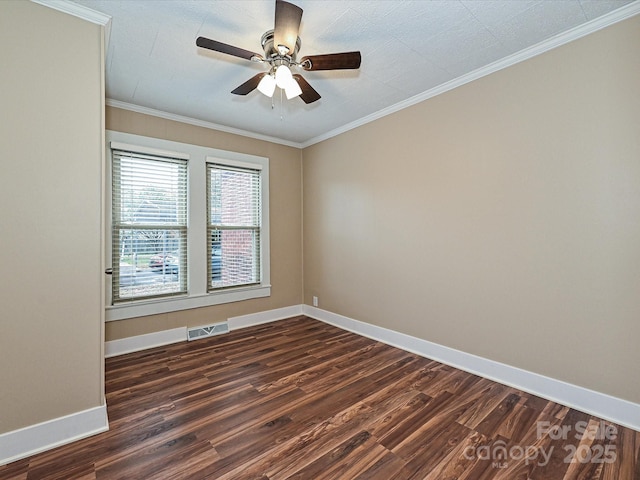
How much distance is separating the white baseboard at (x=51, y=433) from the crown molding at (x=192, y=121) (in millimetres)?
2934

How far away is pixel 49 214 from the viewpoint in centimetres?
179

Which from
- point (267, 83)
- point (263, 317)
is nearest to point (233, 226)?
point (263, 317)

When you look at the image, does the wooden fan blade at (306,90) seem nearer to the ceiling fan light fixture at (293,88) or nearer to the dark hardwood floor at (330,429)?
the ceiling fan light fixture at (293,88)

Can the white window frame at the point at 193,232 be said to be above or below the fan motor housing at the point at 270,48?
below

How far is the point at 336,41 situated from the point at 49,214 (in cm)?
226

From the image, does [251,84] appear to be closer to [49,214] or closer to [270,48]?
[270,48]

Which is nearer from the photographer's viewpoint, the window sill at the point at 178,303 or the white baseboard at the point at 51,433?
the white baseboard at the point at 51,433

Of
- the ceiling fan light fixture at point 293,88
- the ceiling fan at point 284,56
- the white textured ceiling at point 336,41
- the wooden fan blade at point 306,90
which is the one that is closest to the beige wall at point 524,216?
the white textured ceiling at point 336,41

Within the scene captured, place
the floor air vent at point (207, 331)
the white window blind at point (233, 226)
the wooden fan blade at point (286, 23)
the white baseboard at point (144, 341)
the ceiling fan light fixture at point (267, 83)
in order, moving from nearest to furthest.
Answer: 1. the wooden fan blade at point (286, 23)
2. the ceiling fan light fixture at point (267, 83)
3. the white baseboard at point (144, 341)
4. the floor air vent at point (207, 331)
5. the white window blind at point (233, 226)

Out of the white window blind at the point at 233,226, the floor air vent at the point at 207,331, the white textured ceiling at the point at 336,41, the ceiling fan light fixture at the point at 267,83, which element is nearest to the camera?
the white textured ceiling at the point at 336,41

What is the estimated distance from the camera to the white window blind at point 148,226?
316 centimetres

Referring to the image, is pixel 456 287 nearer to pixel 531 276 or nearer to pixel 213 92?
pixel 531 276

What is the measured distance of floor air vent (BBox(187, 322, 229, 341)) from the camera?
357cm

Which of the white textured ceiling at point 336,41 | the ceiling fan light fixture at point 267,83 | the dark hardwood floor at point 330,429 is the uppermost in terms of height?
the white textured ceiling at point 336,41
